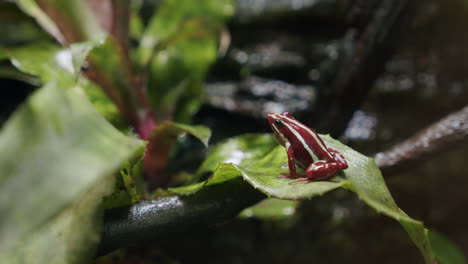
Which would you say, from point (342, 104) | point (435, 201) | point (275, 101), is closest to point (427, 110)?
point (435, 201)

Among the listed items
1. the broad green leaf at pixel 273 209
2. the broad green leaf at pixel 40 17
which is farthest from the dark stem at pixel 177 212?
the broad green leaf at pixel 40 17

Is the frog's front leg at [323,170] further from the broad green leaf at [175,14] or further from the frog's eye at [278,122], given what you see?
the broad green leaf at [175,14]

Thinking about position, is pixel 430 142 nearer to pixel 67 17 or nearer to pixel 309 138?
pixel 309 138

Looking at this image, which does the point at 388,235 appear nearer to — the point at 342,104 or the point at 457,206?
the point at 457,206

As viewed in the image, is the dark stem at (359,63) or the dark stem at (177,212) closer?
the dark stem at (177,212)

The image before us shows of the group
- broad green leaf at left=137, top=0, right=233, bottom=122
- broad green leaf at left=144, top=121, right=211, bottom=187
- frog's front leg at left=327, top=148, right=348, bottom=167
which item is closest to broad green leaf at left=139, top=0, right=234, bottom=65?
broad green leaf at left=137, top=0, right=233, bottom=122

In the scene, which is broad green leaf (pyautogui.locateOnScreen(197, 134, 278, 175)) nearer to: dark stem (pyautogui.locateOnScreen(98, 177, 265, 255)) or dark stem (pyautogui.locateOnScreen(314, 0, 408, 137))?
dark stem (pyautogui.locateOnScreen(98, 177, 265, 255))
